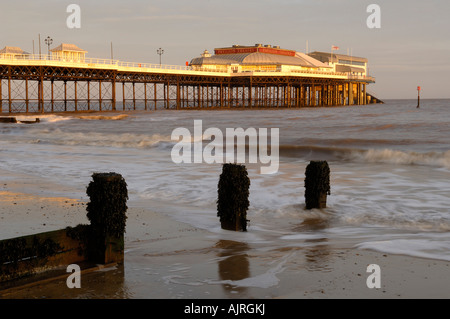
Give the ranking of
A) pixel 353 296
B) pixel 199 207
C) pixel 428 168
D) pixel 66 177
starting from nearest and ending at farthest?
pixel 353 296, pixel 199 207, pixel 66 177, pixel 428 168

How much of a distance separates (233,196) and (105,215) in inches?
90.7

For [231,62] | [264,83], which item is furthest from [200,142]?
[231,62]

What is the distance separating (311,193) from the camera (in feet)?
31.6

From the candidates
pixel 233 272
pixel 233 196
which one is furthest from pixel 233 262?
pixel 233 196

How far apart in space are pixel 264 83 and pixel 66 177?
229ft

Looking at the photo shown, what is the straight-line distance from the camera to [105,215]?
5988mm

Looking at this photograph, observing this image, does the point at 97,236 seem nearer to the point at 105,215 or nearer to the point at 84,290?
the point at 105,215

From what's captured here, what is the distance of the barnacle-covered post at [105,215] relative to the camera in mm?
5973

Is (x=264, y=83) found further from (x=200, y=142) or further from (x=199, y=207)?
(x=199, y=207)

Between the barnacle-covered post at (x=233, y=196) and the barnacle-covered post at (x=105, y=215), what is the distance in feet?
6.64

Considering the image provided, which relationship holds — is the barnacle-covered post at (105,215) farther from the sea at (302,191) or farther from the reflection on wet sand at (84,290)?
the sea at (302,191)

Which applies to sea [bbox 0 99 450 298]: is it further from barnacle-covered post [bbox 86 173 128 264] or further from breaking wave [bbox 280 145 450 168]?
barnacle-covered post [bbox 86 173 128 264]

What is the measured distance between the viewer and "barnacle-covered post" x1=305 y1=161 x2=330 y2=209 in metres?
9.49

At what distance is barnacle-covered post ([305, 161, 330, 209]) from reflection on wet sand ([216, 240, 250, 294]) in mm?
2684
